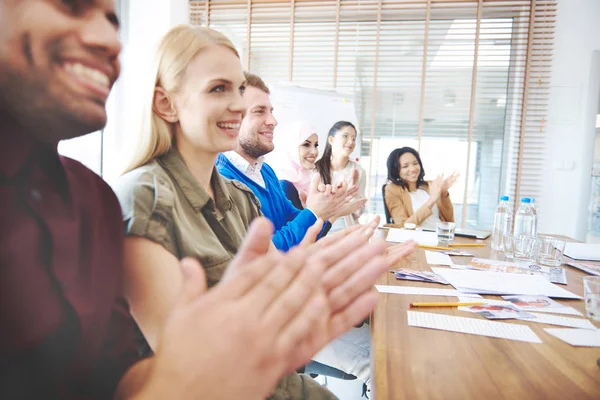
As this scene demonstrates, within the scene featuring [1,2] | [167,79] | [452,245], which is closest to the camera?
[1,2]

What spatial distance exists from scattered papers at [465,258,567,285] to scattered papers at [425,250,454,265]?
0.07 m

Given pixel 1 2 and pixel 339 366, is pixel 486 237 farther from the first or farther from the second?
pixel 1 2

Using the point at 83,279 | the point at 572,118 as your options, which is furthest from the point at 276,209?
the point at 572,118

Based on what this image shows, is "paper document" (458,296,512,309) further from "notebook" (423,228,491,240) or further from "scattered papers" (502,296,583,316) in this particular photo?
"notebook" (423,228,491,240)

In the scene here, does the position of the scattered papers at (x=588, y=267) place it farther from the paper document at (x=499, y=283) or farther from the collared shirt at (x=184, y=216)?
the collared shirt at (x=184, y=216)

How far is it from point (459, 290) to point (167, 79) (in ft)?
3.07

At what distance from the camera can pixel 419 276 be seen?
119 centimetres

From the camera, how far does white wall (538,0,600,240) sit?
3.29 m

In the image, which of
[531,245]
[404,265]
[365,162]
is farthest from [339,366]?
[365,162]

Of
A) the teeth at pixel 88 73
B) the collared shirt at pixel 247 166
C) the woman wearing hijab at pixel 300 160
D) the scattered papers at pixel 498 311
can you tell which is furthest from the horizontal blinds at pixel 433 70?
the teeth at pixel 88 73

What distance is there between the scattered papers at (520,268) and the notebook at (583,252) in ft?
1.22

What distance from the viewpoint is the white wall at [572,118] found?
130 inches

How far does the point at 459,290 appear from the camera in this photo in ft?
3.50

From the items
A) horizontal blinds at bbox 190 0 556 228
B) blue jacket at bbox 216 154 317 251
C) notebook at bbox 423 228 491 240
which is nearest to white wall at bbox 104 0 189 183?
blue jacket at bbox 216 154 317 251
